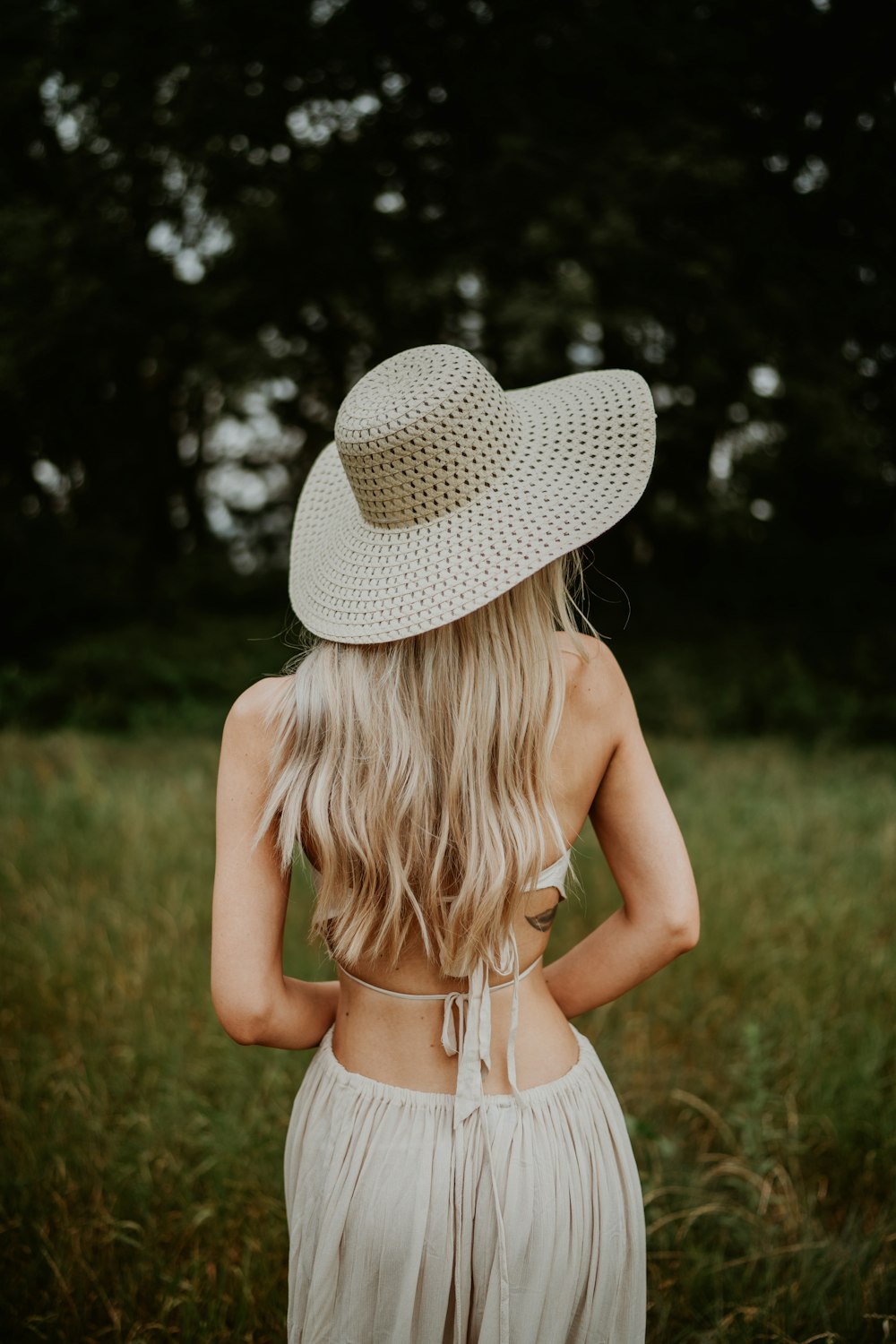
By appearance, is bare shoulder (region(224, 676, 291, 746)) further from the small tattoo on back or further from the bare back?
the small tattoo on back

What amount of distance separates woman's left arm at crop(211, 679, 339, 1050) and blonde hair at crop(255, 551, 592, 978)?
3 centimetres

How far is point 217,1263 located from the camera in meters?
2.26

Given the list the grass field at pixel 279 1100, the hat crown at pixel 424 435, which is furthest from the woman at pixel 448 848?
the grass field at pixel 279 1100

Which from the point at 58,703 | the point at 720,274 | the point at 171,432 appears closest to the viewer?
the point at 720,274

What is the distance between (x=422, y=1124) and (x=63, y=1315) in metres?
1.41

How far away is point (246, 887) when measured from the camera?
4.44 feet

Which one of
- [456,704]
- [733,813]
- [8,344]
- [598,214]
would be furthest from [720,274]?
[456,704]

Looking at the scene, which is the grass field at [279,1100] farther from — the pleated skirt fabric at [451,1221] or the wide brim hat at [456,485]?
the wide brim hat at [456,485]

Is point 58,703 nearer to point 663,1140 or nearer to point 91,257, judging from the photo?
point 91,257

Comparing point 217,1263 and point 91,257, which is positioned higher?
point 91,257

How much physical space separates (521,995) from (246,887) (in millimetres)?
465

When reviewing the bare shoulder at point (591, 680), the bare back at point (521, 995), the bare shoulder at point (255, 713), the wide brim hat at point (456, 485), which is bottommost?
the bare back at point (521, 995)

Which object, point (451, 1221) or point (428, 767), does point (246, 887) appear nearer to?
point (428, 767)

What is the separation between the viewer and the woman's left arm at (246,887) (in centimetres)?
134
